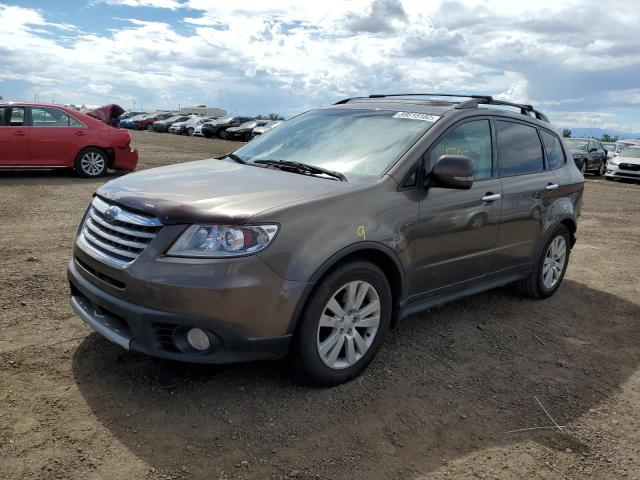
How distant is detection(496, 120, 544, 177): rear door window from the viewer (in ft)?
15.6

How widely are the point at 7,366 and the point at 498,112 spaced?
4.01 meters

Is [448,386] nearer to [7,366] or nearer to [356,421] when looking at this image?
[356,421]

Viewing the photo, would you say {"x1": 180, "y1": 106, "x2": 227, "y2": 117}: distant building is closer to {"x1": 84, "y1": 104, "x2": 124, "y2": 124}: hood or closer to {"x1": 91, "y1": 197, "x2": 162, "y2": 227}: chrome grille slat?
{"x1": 84, "y1": 104, "x2": 124, "y2": 124}: hood

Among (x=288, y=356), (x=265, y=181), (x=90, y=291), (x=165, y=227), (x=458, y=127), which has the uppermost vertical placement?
(x=458, y=127)

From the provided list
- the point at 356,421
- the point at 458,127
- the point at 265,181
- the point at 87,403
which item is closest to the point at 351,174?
the point at 265,181

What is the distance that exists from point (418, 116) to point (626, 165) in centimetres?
1966

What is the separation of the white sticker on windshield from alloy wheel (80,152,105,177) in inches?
376

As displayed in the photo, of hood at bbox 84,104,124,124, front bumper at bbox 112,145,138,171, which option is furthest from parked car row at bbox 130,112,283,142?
front bumper at bbox 112,145,138,171

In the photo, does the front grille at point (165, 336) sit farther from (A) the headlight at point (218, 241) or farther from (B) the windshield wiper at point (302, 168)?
(B) the windshield wiper at point (302, 168)

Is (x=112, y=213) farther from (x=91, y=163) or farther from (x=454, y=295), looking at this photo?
(x=91, y=163)

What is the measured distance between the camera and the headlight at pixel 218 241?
9.87 feet

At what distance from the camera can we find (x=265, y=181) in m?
3.60

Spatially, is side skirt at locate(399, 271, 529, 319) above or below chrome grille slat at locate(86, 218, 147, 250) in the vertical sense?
below

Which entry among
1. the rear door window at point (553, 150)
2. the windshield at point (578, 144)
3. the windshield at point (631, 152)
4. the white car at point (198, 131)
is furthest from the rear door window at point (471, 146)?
the white car at point (198, 131)
